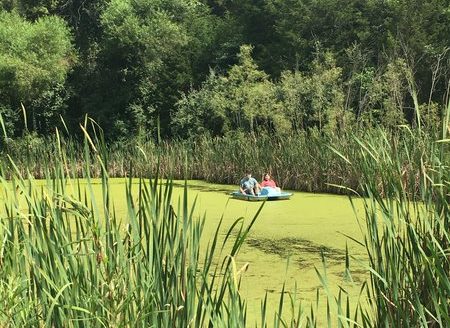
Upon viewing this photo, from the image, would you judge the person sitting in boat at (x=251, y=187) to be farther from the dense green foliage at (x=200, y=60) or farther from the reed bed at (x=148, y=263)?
the reed bed at (x=148, y=263)

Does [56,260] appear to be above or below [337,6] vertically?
below

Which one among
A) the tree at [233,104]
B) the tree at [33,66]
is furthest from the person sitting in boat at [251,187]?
the tree at [33,66]

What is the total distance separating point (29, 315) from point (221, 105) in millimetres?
13042

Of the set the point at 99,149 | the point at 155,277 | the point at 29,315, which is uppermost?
the point at 99,149

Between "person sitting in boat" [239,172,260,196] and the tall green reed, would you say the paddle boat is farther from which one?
the tall green reed

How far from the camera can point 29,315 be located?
1.52m

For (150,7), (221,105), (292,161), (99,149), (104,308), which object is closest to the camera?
(104,308)

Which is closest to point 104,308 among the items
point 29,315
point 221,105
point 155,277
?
point 155,277

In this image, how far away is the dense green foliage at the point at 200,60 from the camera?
44.8 ft

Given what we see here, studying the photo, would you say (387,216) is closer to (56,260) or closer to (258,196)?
(56,260)

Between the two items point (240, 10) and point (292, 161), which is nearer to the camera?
point (292, 161)

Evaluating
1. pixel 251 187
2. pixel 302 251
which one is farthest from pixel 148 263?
pixel 251 187

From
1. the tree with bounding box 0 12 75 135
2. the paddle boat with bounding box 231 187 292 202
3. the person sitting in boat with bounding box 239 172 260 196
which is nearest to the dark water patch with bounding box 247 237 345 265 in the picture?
the paddle boat with bounding box 231 187 292 202

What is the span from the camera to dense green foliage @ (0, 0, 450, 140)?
44.8 ft
